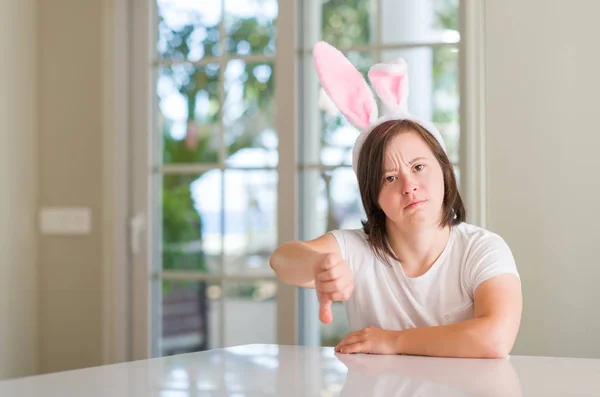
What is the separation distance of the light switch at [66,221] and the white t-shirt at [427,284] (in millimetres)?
1680

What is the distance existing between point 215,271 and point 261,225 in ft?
0.95

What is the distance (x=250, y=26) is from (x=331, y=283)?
203 cm

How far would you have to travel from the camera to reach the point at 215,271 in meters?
3.30

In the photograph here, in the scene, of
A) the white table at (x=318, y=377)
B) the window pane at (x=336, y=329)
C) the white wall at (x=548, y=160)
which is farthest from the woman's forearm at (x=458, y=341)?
the window pane at (x=336, y=329)

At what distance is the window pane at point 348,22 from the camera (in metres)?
3.07

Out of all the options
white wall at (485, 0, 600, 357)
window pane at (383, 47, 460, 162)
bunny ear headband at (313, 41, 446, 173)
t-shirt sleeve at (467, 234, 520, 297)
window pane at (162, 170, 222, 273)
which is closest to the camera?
t-shirt sleeve at (467, 234, 520, 297)

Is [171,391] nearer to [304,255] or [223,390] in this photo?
[223,390]

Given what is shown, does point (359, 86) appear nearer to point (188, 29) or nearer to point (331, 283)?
point (331, 283)

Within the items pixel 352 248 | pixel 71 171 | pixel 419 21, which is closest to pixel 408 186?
pixel 352 248

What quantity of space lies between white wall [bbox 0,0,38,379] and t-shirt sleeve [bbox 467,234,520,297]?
2128 mm

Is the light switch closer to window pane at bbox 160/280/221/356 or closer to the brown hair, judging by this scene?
window pane at bbox 160/280/221/356

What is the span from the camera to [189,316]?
3.35 m

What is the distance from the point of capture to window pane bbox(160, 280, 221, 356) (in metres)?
3.31

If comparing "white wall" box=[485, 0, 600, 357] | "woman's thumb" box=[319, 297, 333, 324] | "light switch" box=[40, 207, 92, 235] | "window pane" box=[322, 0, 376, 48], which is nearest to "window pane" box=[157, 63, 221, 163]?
"light switch" box=[40, 207, 92, 235]
